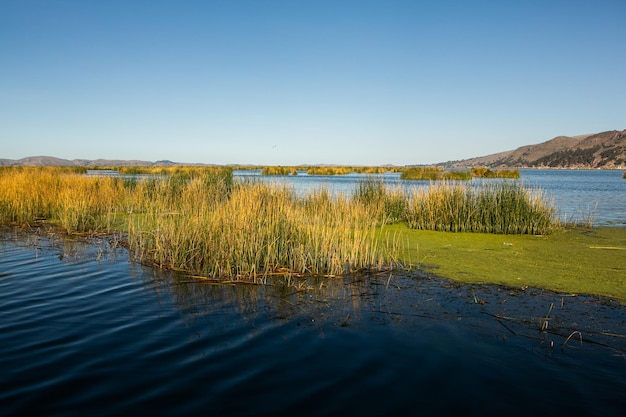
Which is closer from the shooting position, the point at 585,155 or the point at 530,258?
the point at 530,258

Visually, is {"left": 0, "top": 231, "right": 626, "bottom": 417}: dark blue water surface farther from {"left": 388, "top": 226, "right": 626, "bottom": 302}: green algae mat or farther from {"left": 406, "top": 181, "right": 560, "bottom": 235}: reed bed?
{"left": 406, "top": 181, "right": 560, "bottom": 235}: reed bed

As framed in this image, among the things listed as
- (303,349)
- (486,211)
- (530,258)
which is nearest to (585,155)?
(486,211)

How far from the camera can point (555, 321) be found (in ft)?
16.0

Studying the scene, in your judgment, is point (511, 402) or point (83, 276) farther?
point (83, 276)

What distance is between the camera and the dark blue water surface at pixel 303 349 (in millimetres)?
3195

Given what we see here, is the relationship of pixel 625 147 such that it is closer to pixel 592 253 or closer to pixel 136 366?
pixel 592 253

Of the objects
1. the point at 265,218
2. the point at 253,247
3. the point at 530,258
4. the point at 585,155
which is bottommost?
the point at 530,258

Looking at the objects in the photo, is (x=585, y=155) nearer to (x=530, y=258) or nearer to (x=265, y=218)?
(x=530, y=258)

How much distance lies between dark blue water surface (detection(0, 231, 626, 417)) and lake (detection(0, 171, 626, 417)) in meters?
0.02

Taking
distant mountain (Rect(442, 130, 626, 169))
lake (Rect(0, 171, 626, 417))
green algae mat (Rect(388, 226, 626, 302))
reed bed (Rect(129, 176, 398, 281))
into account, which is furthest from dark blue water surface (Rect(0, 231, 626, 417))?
distant mountain (Rect(442, 130, 626, 169))

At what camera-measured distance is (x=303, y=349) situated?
163 inches

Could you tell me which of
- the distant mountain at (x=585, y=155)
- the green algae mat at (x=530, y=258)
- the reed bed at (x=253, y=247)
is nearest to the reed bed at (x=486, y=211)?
the green algae mat at (x=530, y=258)

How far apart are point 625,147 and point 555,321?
143574 millimetres

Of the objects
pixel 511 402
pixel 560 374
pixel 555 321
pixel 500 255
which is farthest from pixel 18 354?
pixel 500 255
